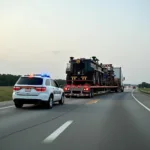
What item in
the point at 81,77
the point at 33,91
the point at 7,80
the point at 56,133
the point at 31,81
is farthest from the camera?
the point at 7,80

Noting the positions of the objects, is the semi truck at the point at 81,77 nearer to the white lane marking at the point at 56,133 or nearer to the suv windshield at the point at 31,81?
the suv windshield at the point at 31,81

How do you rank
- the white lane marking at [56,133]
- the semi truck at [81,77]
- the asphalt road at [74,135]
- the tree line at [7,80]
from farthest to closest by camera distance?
the tree line at [7,80], the semi truck at [81,77], the white lane marking at [56,133], the asphalt road at [74,135]

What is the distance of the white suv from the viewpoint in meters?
17.2

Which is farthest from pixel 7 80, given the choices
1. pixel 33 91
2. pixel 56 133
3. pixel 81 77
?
pixel 56 133

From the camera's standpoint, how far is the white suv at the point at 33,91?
17203 millimetres

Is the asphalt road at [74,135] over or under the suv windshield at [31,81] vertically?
under

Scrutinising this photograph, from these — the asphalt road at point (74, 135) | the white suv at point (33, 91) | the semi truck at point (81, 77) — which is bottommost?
the asphalt road at point (74, 135)

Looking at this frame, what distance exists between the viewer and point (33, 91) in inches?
678

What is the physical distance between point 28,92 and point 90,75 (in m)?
17.3

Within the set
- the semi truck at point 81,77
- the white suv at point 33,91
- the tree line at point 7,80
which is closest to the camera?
the white suv at point 33,91

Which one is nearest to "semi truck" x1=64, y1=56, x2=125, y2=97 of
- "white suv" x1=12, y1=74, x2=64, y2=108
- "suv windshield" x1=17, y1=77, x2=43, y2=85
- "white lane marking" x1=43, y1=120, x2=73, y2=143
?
"white suv" x1=12, y1=74, x2=64, y2=108

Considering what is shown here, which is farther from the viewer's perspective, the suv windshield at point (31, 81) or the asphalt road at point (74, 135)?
the suv windshield at point (31, 81)

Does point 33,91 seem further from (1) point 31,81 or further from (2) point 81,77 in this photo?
(2) point 81,77

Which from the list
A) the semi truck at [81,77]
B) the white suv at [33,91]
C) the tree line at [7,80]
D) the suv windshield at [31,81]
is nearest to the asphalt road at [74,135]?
the white suv at [33,91]
